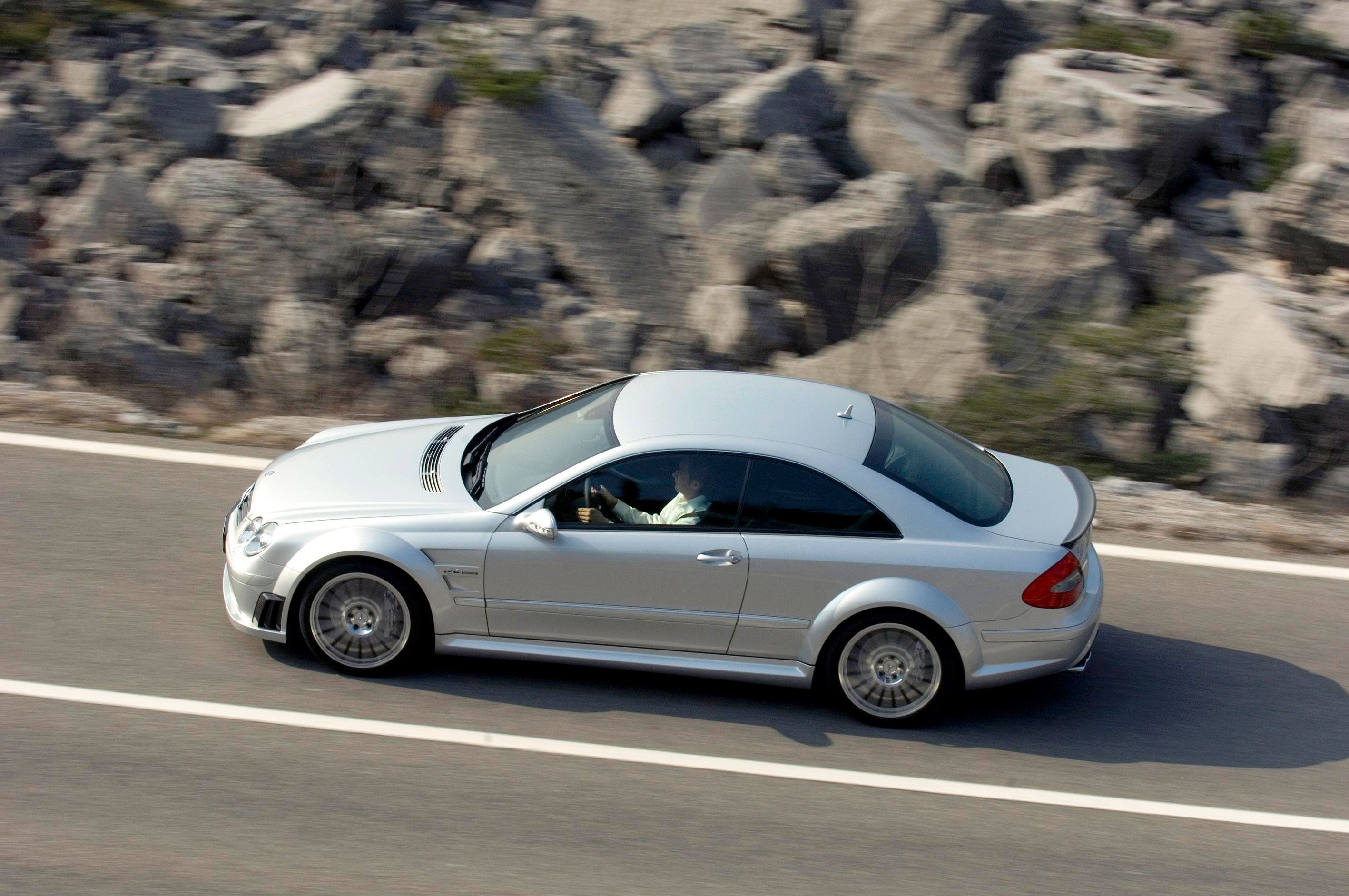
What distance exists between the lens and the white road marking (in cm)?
802

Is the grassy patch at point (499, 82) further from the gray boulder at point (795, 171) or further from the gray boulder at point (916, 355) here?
the gray boulder at point (916, 355)

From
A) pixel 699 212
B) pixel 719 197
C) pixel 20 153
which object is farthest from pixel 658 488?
pixel 20 153

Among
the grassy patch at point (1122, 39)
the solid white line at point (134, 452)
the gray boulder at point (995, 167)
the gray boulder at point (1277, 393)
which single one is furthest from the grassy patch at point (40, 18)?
the gray boulder at point (1277, 393)

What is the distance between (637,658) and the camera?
5844 mm

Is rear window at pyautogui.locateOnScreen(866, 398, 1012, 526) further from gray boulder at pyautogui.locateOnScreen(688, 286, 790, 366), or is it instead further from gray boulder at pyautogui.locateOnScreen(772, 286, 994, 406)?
gray boulder at pyautogui.locateOnScreen(688, 286, 790, 366)

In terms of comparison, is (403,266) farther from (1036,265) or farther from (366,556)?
(366,556)

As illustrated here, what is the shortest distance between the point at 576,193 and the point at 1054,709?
9.62 m

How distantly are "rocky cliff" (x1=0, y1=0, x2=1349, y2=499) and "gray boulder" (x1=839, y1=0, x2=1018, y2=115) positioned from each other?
5cm

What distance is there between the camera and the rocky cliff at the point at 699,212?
35.4ft

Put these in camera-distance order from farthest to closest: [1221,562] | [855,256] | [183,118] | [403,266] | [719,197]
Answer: [183,118] < [719,197] < [403,266] < [855,256] < [1221,562]

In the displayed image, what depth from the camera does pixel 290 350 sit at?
11.5 m

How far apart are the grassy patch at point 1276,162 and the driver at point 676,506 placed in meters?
14.4

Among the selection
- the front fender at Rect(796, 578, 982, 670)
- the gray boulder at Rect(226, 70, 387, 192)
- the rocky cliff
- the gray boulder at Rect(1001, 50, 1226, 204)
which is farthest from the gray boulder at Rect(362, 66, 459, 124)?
the front fender at Rect(796, 578, 982, 670)

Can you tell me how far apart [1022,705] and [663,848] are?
221 cm
